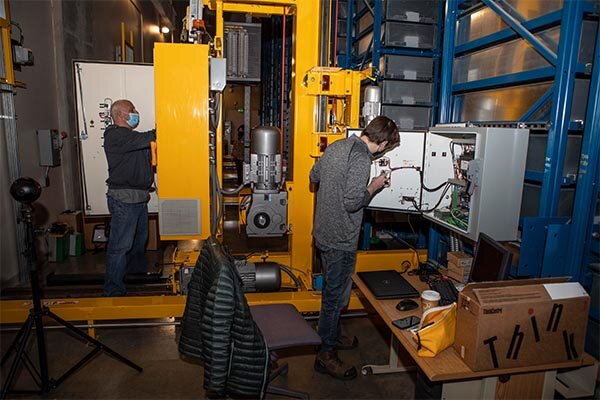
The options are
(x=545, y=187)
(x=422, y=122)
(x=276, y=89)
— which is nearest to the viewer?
(x=545, y=187)

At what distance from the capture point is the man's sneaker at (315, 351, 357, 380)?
2703 mm

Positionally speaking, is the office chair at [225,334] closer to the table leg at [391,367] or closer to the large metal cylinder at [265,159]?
the table leg at [391,367]

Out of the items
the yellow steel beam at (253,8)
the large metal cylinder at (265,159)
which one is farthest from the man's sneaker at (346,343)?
the yellow steel beam at (253,8)

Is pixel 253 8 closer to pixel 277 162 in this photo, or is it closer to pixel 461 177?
pixel 277 162

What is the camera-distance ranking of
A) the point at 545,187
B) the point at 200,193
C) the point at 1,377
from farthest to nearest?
the point at 200,193
the point at 1,377
the point at 545,187

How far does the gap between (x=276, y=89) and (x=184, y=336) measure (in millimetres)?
6516

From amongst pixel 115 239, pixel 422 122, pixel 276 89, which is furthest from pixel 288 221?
pixel 276 89

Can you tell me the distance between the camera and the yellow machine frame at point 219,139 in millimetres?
2936

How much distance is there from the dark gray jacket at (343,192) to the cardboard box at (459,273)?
68 centimetres

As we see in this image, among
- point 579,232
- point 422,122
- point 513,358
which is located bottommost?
point 513,358

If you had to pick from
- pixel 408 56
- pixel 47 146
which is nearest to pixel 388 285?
pixel 408 56

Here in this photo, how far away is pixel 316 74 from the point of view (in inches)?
125

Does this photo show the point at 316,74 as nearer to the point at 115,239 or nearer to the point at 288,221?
the point at 288,221

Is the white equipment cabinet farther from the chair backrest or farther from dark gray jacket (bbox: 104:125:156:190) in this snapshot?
the chair backrest
